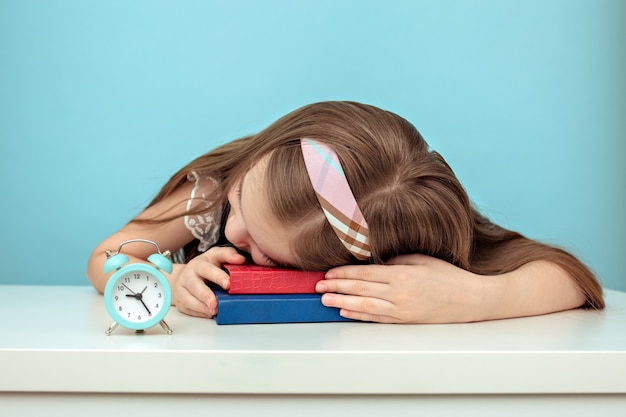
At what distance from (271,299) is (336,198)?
6.4 inches

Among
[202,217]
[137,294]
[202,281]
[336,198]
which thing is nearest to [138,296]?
[137,294]

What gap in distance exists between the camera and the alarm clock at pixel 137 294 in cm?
87

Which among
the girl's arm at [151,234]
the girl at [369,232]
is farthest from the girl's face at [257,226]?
the girl's arm at [151,234]

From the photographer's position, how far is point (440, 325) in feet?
3.31

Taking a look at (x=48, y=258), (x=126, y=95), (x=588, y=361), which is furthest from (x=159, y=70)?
(x=588, y=361)

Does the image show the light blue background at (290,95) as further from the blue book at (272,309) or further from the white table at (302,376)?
the white table at (302,376)

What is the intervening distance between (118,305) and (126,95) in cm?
123

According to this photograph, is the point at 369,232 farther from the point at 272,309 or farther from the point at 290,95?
the point at 290,95

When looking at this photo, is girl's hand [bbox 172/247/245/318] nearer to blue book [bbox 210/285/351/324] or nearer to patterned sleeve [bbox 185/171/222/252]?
blue book [bbox 210/285/351/324]

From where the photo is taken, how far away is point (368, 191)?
1014 mm

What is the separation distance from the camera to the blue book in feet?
3.18

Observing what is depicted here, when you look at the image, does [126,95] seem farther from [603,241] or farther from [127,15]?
[603,241]

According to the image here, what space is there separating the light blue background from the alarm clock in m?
1.15

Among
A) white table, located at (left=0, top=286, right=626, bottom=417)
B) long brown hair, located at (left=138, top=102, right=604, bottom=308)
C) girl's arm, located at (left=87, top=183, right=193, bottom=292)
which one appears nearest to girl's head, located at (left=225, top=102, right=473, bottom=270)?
long brown hair, located at (left=138, top=102, right=604, bottom=308)
